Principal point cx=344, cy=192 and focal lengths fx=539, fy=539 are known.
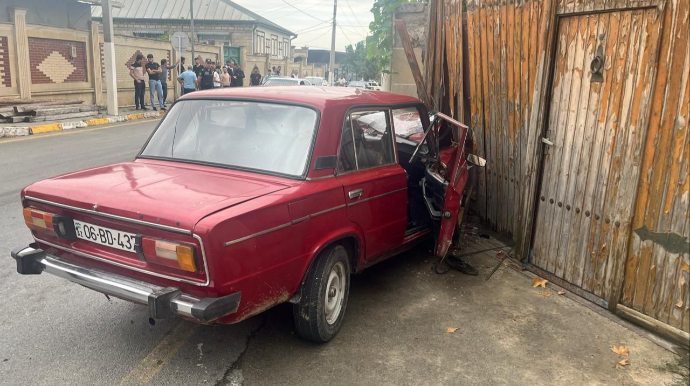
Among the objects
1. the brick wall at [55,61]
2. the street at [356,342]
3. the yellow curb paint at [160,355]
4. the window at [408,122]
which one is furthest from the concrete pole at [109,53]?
the yellow curb paint at [160,355]

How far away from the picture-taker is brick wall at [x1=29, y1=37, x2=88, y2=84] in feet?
55.6

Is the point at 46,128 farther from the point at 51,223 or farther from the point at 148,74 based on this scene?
the point at 51,223

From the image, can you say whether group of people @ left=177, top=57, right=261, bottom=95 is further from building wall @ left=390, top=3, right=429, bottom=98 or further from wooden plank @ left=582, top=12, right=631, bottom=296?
wooden plank @ left=582, top=12, right=631, bottom=296

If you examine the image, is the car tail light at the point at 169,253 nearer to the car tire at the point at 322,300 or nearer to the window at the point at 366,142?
the car tire at the point at 322,300

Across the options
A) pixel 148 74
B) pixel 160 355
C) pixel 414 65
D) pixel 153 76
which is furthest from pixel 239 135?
pixel 148 74

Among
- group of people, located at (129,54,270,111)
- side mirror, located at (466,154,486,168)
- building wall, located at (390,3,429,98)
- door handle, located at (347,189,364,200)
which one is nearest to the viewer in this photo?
door handle, located at (347,189,364,200)

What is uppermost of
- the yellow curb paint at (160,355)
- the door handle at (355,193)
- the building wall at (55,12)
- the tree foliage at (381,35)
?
the building wall at (55,12)

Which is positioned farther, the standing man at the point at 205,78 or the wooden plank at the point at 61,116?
the standing man at the point at 205,78

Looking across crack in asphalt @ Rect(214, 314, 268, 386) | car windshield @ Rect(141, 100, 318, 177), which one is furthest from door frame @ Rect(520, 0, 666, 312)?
crack in asphalt @ Rect(214, 314, 268, 386)

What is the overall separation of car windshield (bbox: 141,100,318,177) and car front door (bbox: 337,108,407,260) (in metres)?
0.33

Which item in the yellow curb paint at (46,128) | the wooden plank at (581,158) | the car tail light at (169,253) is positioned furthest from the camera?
the yellow curb paint at (46,128)

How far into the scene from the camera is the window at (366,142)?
381 centimetres

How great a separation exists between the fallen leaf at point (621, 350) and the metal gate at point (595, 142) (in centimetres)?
55

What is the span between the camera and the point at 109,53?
16375 millimetres
